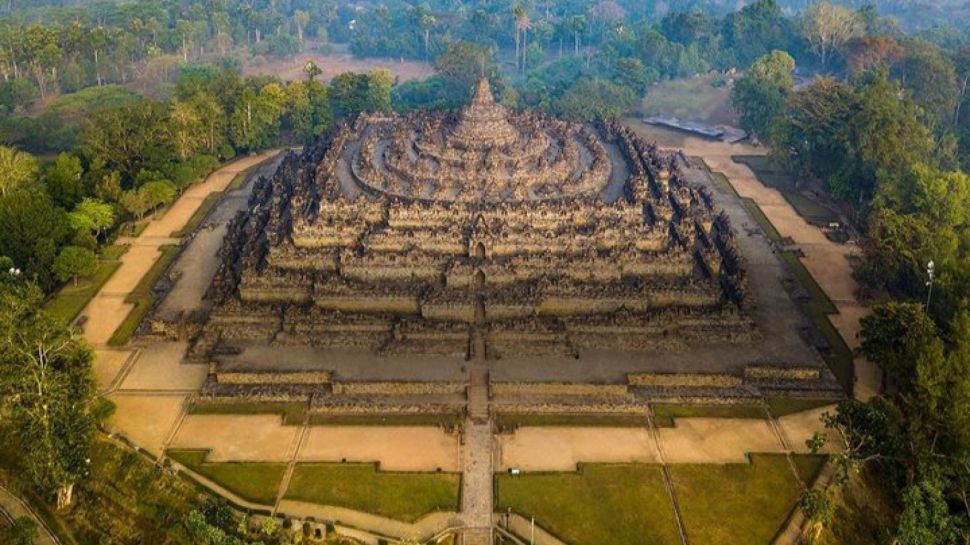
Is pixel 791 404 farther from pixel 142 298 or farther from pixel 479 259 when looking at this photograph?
pixel 142 298

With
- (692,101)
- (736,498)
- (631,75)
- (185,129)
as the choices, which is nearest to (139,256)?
(185,129)

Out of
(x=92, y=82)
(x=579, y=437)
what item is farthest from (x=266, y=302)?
(x=92, y=82)

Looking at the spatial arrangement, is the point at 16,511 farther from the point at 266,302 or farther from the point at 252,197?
the point at 252,197

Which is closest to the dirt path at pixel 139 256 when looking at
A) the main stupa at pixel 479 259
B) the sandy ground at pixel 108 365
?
the sandy ground at pixel 108 365

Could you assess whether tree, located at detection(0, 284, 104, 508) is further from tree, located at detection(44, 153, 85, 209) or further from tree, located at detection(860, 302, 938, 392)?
tree, located at detection(860, 302, 938, 392)

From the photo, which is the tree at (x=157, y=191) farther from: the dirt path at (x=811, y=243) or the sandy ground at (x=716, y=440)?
the dirt path at (x=811, y=243)
